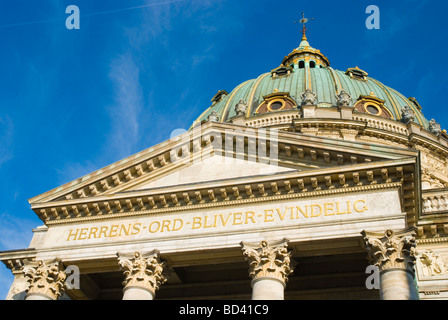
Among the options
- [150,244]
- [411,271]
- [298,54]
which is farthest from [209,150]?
[298,54]

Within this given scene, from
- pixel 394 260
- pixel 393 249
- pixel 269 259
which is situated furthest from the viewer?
pixel 269 259

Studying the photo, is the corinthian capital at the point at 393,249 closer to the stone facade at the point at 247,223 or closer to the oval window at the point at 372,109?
the stone facade at the point at 247,223

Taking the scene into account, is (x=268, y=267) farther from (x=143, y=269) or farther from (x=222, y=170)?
(x=222, y=170)

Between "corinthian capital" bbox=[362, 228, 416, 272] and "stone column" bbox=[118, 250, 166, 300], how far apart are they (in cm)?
713

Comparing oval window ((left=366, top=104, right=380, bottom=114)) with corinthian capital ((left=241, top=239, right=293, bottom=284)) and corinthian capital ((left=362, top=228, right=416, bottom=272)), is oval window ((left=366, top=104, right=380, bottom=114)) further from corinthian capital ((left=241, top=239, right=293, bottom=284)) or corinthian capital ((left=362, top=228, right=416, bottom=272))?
corinthian capital ((left=241, top=239, right=293, bottom=284))

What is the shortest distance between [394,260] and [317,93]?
26.1 m

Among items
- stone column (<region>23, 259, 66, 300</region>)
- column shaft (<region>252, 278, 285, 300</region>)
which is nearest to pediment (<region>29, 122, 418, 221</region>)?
stone column (<region>23, 259, 66, 300</region>)

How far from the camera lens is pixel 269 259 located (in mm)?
17188

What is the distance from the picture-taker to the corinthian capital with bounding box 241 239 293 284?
16969mm

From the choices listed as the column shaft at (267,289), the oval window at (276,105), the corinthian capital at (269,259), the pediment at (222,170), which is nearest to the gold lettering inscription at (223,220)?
the pediment at (222,170)

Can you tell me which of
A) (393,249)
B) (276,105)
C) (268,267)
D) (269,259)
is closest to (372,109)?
(276,105)

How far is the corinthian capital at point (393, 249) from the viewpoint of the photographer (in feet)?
52.1

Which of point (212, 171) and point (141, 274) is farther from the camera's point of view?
point (212, 171)
